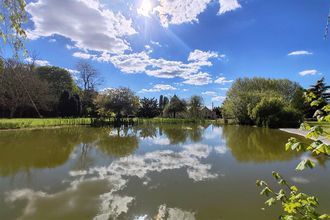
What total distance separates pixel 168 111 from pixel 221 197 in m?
40.4

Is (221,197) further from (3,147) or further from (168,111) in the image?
(168,111)

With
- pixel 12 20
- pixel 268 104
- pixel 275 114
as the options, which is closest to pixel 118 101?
pixel 268 104

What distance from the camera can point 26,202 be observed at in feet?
14.0

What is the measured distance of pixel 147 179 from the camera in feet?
19.0

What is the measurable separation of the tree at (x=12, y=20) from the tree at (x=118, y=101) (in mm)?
26656

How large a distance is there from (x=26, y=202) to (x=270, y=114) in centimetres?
2535

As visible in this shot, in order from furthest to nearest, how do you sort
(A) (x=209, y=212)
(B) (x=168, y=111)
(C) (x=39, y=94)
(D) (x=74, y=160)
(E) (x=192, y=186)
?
(B) (x=168, y=111), (C) (x=39, y=94), (D) (x=74, y=160), (E) (x=192, y=186), (A) (x=209, y=212)

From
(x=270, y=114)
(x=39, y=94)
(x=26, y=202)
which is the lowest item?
(x=26, y=202)

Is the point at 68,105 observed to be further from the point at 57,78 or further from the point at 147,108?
the point at 147,108

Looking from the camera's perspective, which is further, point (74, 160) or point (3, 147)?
point (3, 147)

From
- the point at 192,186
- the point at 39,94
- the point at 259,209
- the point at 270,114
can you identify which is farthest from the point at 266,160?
the point at 39,94

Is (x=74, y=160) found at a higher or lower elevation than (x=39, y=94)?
lower

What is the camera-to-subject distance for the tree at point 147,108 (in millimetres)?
45531

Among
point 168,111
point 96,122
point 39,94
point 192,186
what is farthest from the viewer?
point 168,111
